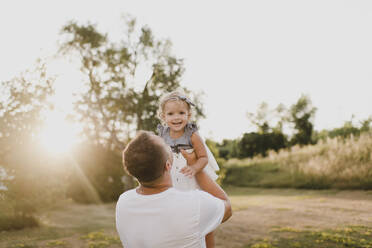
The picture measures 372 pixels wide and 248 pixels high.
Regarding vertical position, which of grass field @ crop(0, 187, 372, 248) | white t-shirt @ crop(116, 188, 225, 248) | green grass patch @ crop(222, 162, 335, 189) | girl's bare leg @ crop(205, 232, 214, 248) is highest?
white t-shirt @ crop(116, 188, 225, 248)

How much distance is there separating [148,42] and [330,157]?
37.6 feet

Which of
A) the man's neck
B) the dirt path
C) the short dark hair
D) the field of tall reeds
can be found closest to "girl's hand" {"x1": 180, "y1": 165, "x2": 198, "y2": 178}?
the man's neck

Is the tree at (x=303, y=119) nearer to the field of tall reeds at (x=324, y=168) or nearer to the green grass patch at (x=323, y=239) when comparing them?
the field of tall reeds at (x=324, y=168)

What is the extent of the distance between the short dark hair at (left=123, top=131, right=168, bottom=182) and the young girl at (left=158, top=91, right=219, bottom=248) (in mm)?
781

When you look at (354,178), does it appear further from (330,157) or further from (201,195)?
(201,195)

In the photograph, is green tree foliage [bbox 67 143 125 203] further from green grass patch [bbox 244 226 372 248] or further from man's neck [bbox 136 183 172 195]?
man's neck [bbox 136 183 172 195]

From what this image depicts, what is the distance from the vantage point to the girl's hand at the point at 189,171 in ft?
9.27

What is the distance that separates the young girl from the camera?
3004mm

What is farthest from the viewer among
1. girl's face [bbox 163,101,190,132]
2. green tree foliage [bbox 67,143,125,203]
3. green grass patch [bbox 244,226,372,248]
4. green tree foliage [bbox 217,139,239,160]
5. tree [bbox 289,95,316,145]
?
green tree foliage [bbox 217,139,239,160]

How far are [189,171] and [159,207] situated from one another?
75 centimetres

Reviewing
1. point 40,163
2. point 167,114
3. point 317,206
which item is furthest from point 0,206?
point 317,206

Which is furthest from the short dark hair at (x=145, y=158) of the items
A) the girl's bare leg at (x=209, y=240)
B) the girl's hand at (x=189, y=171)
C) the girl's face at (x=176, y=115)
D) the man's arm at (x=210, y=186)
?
the girl's face at (x=176, y=115)

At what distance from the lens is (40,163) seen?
10578mm

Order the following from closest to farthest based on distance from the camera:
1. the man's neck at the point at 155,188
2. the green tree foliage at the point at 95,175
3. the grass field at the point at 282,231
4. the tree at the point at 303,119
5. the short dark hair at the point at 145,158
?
1. the short dark hair at the point at 145,158
2. the man's neck at the point at 155,188
3. the grass field at the point at 282,231
4. the green tree foliage at the point at 95,175
5. the tree at the point at 303,119
